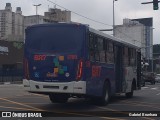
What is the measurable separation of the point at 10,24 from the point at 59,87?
256 feet

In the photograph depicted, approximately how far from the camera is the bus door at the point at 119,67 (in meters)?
20.8

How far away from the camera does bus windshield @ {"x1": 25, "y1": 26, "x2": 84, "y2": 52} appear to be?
16188 millimetres

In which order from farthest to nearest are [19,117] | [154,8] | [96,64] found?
[154,8] → [96,64] → [19,117]

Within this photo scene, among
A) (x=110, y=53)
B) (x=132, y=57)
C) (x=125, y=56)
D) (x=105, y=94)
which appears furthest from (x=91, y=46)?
(x=132, y=57)

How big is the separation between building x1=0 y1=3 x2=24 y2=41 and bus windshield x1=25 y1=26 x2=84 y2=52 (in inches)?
2343

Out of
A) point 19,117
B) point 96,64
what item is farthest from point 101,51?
point 19,117

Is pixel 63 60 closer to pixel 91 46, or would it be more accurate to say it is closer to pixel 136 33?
pixel 91 46

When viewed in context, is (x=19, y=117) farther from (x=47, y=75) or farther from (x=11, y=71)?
(x=11, y=71)

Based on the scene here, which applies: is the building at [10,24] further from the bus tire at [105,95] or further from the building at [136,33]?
the bus tire at [105,95]

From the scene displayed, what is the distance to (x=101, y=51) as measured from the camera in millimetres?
18203

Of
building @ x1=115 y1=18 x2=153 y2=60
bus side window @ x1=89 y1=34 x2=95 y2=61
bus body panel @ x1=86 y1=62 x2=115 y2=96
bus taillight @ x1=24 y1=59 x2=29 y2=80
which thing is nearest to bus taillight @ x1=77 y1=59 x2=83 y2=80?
Answer: bus body panel @ x1=86 y1=62 x2=115 y2=96

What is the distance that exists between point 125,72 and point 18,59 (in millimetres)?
52752

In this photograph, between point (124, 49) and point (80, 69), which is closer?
point (80, 69)

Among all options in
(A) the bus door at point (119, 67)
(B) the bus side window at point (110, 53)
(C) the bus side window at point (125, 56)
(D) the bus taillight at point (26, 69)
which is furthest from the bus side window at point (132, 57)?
(D) the bus taillight at point (26, 69)
